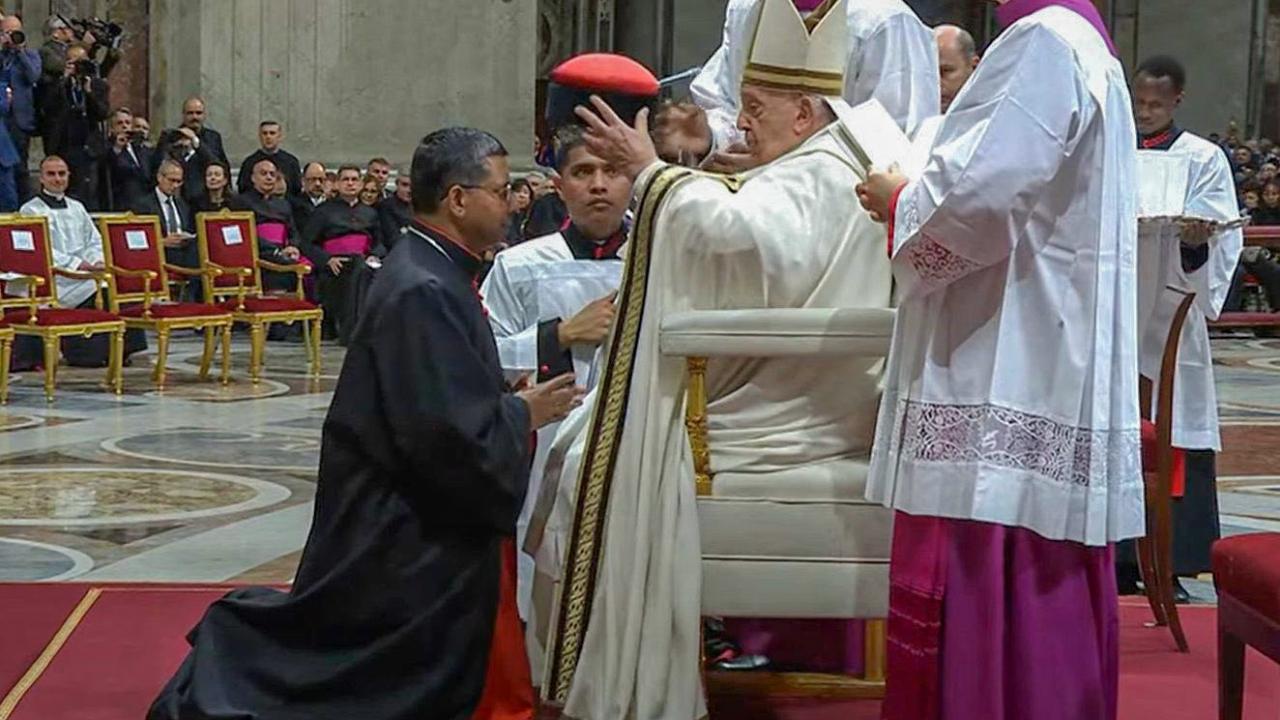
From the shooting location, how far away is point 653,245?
3.76 meters

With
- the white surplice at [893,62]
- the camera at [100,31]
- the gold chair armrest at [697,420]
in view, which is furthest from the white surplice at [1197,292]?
the camera at [100,31]

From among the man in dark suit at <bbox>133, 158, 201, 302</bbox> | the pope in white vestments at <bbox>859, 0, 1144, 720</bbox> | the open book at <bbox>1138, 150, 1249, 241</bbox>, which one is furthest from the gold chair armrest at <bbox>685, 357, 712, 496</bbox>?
the man in dark suit at <bbox>133, 158, 201, 302</bbox>

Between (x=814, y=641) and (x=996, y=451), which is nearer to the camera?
(x=996, y=451)

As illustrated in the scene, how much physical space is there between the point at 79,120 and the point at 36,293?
3.49 meters

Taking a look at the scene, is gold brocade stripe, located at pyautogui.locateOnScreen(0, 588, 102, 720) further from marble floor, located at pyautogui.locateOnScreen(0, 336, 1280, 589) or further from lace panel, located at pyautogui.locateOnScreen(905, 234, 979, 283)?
lace panel, located at pyautogui.locateOnScreen(905, 234, 979, 283)

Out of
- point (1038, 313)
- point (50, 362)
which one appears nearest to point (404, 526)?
point (1038, 313)

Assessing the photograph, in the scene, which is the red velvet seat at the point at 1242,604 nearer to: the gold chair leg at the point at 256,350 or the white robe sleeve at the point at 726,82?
the white robe sleeve at the point at 726,82

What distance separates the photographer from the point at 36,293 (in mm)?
9844

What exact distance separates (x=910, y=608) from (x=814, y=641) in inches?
46.8

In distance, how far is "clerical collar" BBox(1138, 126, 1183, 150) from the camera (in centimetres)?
579

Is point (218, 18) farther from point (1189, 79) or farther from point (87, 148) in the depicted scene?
point (1189, 79)

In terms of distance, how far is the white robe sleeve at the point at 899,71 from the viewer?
192 inches

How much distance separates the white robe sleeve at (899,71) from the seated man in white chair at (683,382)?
1047 millimetres

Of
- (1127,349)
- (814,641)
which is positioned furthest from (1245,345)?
(1127,349)
